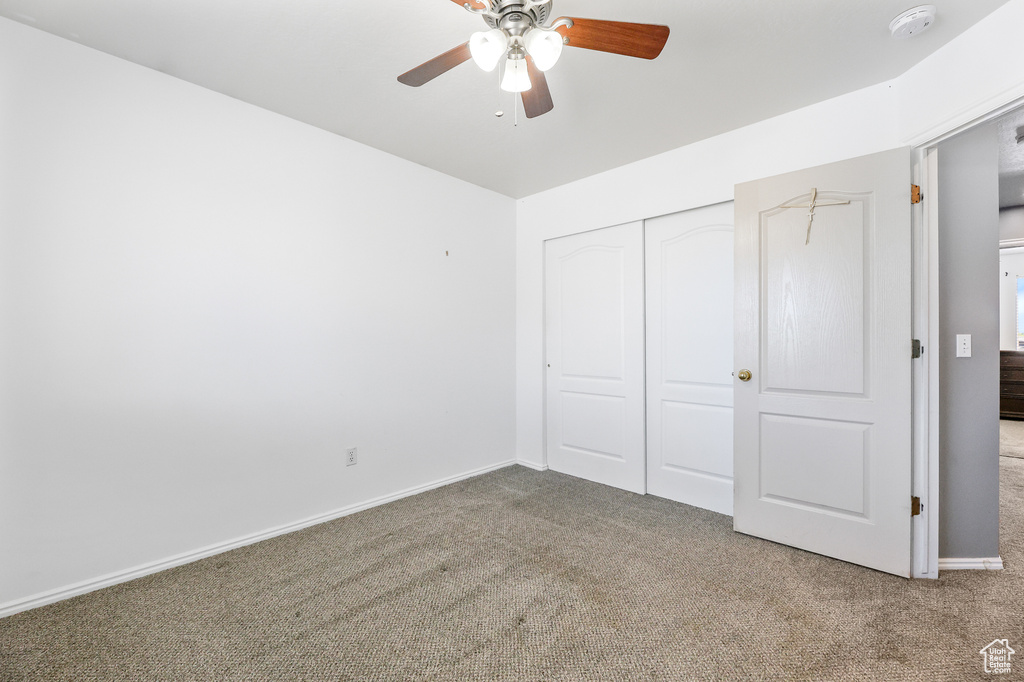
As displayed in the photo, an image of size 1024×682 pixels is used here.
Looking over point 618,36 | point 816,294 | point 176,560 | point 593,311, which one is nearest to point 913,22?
point 816,294

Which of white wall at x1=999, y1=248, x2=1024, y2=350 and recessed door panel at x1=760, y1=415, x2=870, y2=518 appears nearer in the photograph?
recessed door panel at x1=760, y1=415, x2=870, y2=518

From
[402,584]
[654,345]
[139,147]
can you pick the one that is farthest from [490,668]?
[139,147]

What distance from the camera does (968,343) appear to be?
2.18 metres

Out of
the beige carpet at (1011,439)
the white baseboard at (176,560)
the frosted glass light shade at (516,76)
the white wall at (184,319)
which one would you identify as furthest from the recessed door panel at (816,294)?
the beige carpet at (1011,439)

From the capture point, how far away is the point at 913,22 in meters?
1.82

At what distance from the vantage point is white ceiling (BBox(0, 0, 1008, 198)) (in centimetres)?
182

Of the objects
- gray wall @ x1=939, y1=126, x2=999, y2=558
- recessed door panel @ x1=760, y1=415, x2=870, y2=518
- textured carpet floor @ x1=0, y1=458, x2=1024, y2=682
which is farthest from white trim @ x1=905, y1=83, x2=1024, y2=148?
textured carpet floor @ x1=0, y1=458, x2=1024, y2=682

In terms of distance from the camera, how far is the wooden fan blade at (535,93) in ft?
5.62

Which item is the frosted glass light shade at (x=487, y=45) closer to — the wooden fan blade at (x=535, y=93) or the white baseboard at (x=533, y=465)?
the wooden fan blade at (x=535, y=93)

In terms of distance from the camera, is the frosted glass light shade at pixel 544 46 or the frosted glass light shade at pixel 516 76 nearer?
the frosted glass light shade at pixel 544 46

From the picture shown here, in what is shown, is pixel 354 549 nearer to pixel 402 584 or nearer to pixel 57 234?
pixel 402 584

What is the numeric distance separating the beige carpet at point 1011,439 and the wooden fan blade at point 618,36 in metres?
4.81

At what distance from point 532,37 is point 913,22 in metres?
1.62

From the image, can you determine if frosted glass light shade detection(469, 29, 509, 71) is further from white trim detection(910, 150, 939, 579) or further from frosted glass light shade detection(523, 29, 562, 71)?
white trim detection(910, 150, 939, 579)
